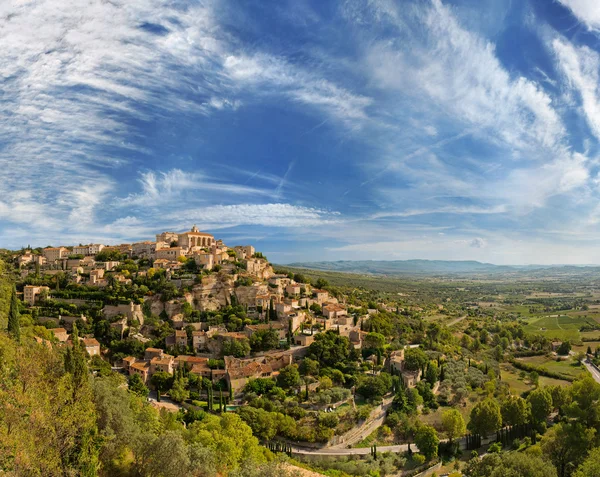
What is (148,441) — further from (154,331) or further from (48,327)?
(48,327)

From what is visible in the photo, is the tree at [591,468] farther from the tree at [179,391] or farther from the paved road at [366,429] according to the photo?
the tree at [179,391]

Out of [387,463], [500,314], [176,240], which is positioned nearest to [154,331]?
[176,240]

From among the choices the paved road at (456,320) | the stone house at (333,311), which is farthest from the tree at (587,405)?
the paved road at (456,320)

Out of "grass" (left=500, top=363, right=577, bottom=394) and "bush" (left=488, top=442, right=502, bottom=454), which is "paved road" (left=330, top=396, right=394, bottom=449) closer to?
"bush" (left=488, top=442, right=502, bottom=454)

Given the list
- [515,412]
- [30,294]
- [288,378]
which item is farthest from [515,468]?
[30,294]

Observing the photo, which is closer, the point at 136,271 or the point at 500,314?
the point at 136,271
